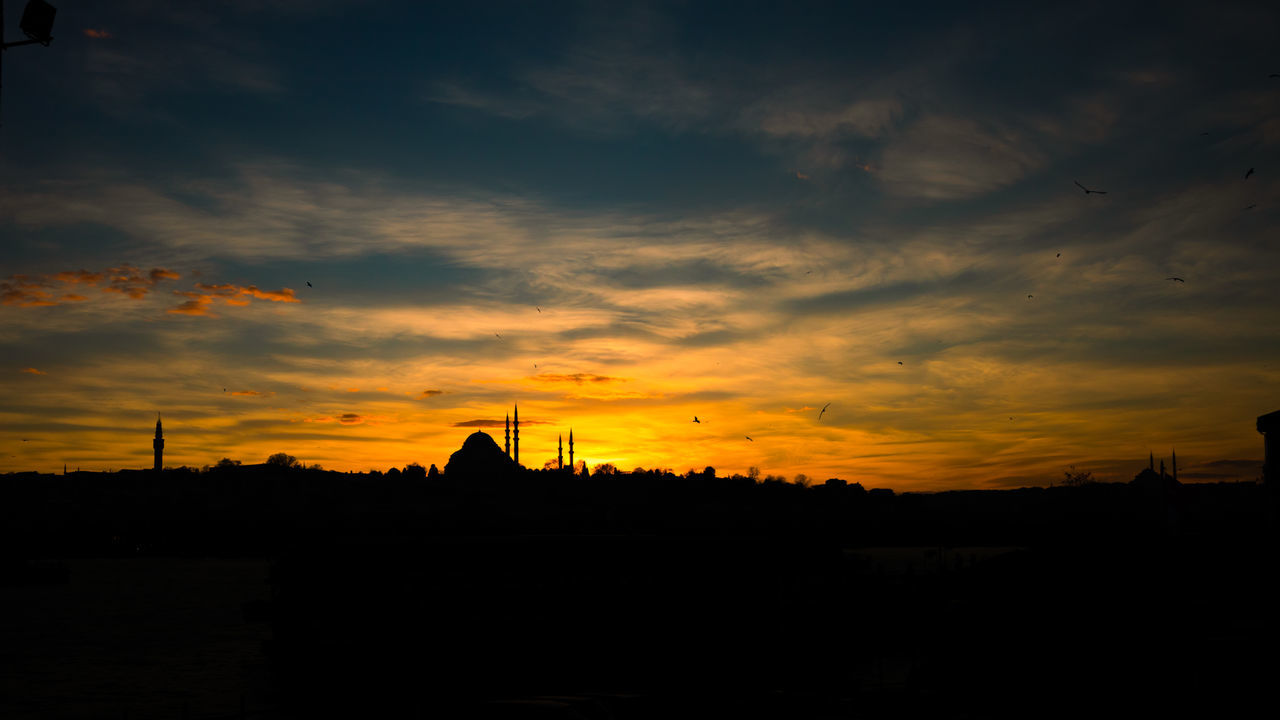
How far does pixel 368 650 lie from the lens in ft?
201

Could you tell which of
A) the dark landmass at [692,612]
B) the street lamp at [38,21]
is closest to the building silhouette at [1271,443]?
the dark landmass at [692,612]

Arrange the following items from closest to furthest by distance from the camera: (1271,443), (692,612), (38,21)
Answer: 1. (38,21)
2. (1271,443)
3. (692,612)

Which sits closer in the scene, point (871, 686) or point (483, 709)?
point (483, 709)

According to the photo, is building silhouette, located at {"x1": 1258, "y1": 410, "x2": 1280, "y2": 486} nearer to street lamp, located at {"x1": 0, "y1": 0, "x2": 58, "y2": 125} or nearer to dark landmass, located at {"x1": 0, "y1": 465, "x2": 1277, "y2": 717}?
dark landmass, located at {"x1": 0, "y1": 465, "x2": 1277, "y2": 717}

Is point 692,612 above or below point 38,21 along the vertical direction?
below

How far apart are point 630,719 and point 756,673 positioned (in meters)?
30.9

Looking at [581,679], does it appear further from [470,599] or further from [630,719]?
[630,719]

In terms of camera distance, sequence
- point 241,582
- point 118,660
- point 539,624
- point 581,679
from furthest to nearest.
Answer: point 241,582 < point 118,660 < point 539,624 < point 581,679

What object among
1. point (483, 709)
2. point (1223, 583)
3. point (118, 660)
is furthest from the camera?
point (118, 660)

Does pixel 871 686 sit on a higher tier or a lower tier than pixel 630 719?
lower

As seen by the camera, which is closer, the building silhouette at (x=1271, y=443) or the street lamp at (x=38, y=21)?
the street lamp at (x=38, y=21)

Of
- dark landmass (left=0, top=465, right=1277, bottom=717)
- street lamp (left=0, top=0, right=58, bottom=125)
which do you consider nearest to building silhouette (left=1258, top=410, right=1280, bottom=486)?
dark landmass (left=0, top=465, right=1277, bottom=717)

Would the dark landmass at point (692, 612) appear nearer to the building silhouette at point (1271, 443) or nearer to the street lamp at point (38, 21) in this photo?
the building silhouette at point (1271, 443)

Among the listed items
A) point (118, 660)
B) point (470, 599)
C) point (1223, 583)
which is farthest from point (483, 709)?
point (118, 660)
